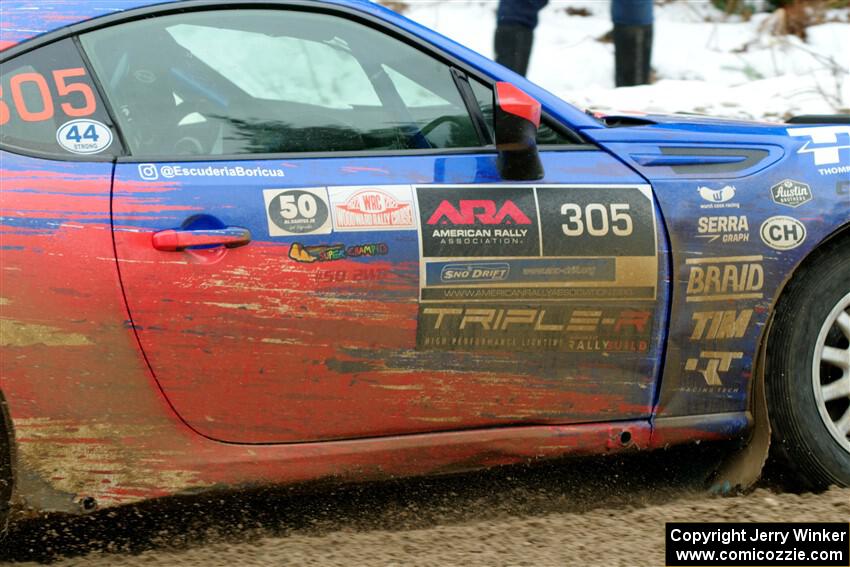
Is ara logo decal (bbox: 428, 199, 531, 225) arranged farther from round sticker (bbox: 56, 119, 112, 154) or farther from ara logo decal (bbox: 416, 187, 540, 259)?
round sticker (bbox: 56, 119, 112, 154)

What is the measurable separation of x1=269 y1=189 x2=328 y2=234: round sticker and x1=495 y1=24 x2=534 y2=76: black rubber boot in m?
3.76

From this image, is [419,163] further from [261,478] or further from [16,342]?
[16,342]

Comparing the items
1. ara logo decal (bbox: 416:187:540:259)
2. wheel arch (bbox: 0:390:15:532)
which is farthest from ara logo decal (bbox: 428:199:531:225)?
wheel arch (bbox: 0:390:15:532)

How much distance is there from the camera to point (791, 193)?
3225 mm

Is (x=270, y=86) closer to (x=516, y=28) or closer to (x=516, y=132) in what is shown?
(x=516, y=132)

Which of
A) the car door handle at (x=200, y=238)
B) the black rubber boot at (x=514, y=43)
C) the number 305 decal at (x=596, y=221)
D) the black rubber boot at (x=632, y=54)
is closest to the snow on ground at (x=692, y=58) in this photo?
the black rubber boot at (x=632, y=54)

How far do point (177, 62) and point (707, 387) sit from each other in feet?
5.56

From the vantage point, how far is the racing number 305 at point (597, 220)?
305cm

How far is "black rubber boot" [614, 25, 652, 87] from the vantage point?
257 inches

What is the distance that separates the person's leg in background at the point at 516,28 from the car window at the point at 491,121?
133 inches

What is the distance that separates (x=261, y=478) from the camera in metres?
2.98

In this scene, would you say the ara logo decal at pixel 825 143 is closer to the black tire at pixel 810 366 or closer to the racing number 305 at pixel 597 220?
the black tire at pixel 810 366

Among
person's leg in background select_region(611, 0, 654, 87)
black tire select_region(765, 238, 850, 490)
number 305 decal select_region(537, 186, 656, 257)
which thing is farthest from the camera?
person's leg in background select_region(611, 0, 654, 87)

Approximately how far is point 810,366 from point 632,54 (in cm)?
372
